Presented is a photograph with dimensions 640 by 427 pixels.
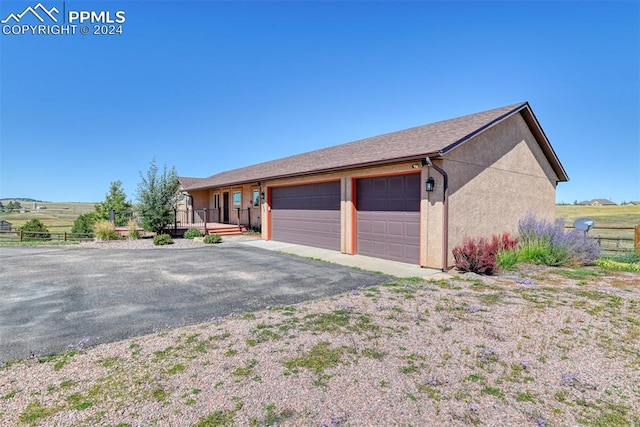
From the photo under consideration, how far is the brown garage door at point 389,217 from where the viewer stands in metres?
9.29

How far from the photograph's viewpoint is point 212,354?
11.6ft

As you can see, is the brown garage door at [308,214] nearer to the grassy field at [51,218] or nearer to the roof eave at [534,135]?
the roof eave at [534,135]

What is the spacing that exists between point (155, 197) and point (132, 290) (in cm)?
1135

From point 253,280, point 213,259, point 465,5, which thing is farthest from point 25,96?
point 465,5

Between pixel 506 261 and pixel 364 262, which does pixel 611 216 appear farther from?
pixel 364 262

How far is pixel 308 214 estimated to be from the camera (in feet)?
44.0

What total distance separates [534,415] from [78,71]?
58.9 ft

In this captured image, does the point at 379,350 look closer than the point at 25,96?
Yes

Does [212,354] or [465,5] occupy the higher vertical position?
[465,5]

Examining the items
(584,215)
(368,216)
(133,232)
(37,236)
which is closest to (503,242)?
(368,216)

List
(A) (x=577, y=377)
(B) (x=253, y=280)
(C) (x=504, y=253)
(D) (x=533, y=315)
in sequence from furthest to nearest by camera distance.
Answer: (C) (x=504, y=253) → (B) (x=253, y=280) → (D) (x=533, y=315) → (A) (x=577, y=377)

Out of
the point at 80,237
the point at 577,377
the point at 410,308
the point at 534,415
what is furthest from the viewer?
the point at 80,237

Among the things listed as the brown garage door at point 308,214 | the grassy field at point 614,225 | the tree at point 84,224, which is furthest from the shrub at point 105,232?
the grassy field at point 614,225

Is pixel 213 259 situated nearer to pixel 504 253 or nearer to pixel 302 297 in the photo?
pixel 302 297
